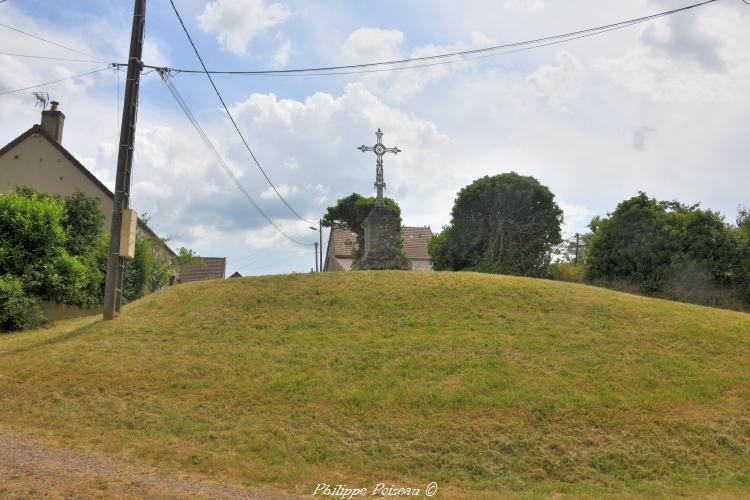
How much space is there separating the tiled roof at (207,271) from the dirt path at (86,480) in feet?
122

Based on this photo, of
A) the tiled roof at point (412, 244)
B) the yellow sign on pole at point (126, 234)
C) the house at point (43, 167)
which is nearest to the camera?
the yellow sign on pole at point (126, 234)

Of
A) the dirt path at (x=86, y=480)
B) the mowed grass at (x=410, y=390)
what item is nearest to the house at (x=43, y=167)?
the mowed grass at (x=410, y=390)

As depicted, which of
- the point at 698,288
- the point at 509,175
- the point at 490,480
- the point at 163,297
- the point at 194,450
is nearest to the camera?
the point at 490,480

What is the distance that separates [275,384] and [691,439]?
735 centimetres

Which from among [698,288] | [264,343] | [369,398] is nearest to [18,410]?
[264,343]

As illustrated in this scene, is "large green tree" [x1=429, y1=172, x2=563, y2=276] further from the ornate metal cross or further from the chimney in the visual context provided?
the chimney

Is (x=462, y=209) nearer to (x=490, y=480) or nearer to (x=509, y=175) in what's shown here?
(x=509, y=175)

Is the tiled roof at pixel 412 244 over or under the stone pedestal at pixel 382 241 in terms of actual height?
over

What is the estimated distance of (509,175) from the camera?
96.1ft

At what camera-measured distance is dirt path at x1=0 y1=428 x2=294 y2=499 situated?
22.7ft

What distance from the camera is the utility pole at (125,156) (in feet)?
48.7

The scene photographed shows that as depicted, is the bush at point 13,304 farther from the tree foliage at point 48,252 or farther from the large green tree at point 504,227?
the large green tree at point 504,227

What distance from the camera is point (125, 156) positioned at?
14930 mm

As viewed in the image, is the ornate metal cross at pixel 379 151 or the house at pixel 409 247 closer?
the ornate metal cross at pixel 379 151
